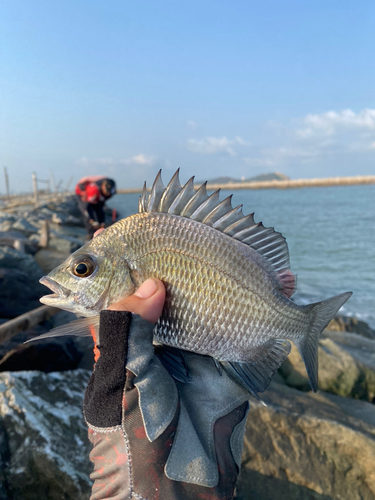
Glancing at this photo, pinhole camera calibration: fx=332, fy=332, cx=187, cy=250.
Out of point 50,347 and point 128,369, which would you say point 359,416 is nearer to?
point 128,369

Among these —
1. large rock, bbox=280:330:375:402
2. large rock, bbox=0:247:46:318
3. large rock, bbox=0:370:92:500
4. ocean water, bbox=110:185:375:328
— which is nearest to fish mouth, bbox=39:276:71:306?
large rock, bbox=0:370:92:500

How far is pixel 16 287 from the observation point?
5.90 m

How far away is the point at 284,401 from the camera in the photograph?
344cm

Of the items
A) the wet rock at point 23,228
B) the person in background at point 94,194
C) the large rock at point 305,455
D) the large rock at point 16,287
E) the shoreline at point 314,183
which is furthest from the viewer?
the shoreline at point 314,183

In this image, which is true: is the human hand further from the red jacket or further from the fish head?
the red jacket

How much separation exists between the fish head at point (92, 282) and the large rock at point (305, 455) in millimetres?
2202

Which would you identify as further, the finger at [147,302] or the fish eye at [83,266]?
the fish eye at [83,266]

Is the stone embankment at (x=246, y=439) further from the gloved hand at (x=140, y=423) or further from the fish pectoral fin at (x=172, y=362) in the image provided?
the fish pectoral fin at (x=172, y=362)

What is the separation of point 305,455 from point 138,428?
2.20 metres

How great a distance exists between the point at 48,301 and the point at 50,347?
2.50 meters

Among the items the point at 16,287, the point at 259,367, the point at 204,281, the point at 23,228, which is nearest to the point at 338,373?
the point at 259,367

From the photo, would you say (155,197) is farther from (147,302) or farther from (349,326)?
(349,326)

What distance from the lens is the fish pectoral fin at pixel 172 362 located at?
5.88 ft

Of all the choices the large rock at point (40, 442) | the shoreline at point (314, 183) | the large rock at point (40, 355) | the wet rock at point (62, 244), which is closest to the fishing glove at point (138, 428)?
the large rock at point (40, 442)
